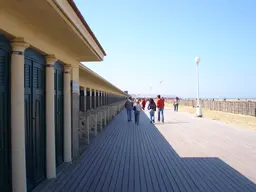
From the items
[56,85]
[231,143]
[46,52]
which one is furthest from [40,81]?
[231,143]

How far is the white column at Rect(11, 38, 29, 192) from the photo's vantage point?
3.25 meters

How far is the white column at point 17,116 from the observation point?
3.25 m

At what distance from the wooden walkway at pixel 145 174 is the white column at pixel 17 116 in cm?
95

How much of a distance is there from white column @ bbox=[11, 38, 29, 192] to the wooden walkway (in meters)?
0.95

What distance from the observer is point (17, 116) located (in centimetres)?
328

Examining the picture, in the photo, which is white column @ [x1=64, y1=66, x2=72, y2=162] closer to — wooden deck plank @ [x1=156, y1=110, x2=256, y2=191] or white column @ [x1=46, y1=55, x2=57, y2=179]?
white column @ [x1=46, y1=55, x2=57, y2=179]

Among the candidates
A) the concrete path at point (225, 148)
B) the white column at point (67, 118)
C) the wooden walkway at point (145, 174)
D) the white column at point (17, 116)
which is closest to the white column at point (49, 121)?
the wooden walkway at point (145, 174)

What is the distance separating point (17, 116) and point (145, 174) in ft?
9.18

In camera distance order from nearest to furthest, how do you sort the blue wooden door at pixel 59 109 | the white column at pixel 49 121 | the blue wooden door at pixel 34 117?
1. the blue wooden door at pixel 34 117
2. the white column at pixel 49 121
3. the blue wooden door at pixel 59 109

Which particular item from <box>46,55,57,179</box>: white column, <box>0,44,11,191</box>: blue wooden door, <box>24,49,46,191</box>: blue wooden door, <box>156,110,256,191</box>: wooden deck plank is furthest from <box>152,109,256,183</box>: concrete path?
<box>0,44,11,191</box>: blue wooden door

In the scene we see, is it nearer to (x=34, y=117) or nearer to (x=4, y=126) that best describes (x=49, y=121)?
(x=34, y=117)

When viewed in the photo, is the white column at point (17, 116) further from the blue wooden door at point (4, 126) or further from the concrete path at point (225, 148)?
the concrete path at point (225, 148)

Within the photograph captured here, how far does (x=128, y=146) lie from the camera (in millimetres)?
7793

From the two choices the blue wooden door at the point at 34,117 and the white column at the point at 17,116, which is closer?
the white column at the point at 17,116
